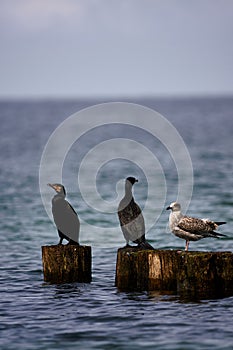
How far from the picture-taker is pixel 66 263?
59.2 feet

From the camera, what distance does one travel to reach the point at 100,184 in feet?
Answer: 154

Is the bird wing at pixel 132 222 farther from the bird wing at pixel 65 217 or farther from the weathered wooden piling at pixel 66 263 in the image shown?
the bird wing at pixel 65 217

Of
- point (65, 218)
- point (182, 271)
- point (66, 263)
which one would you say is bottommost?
point (182, 271)

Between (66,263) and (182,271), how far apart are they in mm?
2596

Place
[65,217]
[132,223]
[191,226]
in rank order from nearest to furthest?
[191,226]
[132,223]
[65,217]

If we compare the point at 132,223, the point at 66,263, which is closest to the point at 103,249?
the point at 132,223

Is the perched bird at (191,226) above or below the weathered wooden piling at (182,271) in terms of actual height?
above

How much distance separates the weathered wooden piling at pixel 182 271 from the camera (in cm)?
1652

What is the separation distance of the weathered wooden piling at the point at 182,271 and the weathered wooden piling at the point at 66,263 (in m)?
0.92

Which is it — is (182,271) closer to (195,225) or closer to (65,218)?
(195,225)

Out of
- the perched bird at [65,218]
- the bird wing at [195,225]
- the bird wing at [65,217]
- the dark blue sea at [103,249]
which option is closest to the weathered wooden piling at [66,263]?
the dark blue sea at [103,249]

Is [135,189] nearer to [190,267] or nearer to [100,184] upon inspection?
[100,184]

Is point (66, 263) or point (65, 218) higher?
point (65, 218)

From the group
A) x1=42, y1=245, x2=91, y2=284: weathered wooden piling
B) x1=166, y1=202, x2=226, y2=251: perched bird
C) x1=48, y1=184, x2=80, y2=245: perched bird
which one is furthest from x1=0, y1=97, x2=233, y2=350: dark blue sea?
x1=166, y1=202, x2=226, y2=251: perched bird
